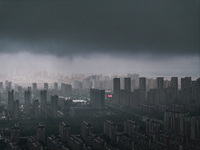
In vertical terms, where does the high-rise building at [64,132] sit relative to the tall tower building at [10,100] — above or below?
below

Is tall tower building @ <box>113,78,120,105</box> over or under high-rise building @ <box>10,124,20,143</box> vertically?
over

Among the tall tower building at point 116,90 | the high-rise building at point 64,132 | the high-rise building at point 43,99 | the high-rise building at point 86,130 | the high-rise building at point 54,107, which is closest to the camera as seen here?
the high-rise building at point 64,132

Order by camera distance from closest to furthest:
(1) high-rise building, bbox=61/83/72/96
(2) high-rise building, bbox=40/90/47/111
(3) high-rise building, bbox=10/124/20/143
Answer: (3) high-rise building, bbox=10/124/20/143
(2) high-rise building, bbox=40/90/47/111
(1) high-rise building, bbox=61/83/72/96

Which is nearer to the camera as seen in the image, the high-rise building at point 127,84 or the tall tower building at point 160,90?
the tall tower building at point 160,90

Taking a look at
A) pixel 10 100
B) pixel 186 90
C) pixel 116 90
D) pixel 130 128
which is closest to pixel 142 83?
pixel 116 90

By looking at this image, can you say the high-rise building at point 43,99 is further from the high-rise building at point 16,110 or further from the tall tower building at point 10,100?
the tall tower building at point 10,100

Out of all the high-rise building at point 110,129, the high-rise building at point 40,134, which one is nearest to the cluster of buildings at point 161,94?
the high-rise building at point 110,129

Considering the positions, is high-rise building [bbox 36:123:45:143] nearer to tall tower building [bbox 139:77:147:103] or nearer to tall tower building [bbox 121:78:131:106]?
tall tower building [bbox 121:78:131:106]

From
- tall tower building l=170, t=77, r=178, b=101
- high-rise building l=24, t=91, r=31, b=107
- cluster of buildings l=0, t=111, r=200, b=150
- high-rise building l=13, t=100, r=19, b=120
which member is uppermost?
tall tower building l=170, t=77, r=178, b=101

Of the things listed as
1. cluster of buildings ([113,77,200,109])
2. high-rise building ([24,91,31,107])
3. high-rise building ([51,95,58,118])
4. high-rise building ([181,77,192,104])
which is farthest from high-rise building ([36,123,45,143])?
high-rise building ([181,77,192,104])

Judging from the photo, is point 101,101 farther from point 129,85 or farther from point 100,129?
point 100,129
